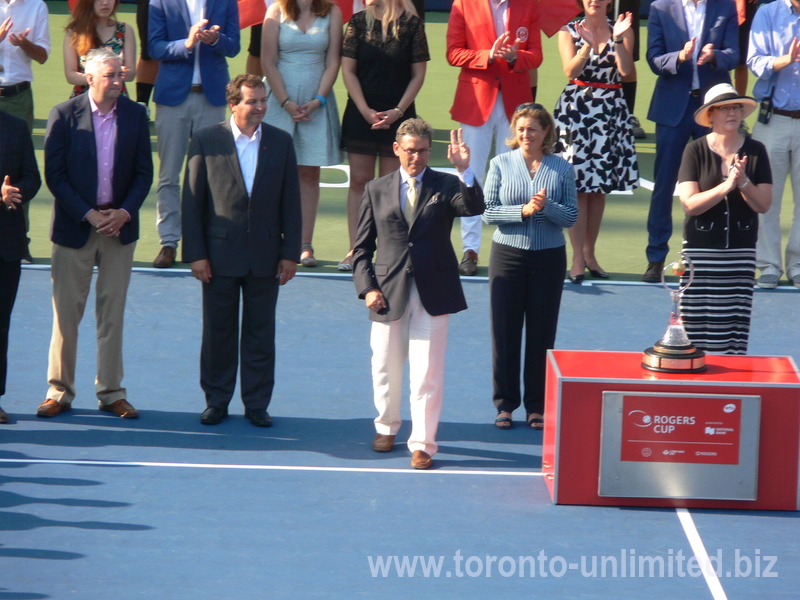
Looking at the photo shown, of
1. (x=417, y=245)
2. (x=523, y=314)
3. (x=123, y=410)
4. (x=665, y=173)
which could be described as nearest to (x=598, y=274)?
(x=665, y=173)

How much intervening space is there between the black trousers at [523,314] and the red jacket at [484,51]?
3236 mm

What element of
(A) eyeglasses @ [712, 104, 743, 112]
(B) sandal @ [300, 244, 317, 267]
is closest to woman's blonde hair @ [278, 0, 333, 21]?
(B) sandal @ [300, 244, 317, 267]

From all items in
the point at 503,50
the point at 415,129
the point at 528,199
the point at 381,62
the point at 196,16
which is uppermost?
the point at 196,16

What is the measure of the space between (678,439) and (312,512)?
6.62ft

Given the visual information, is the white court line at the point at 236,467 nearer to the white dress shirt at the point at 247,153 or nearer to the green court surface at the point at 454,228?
the white dress shirt at the point at 247,153

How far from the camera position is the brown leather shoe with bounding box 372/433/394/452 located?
7234mm

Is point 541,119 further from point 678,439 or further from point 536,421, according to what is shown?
point 678,439

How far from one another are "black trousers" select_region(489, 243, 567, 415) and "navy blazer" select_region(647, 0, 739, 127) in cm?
343

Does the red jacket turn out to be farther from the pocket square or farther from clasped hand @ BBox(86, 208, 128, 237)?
clasped hand @ BBox(86, 208, 128, 237)

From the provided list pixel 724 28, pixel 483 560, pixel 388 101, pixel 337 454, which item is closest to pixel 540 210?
pixel 337 454

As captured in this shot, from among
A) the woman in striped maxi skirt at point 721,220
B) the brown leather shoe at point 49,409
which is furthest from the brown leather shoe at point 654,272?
the brown leather shoe at point 49,409

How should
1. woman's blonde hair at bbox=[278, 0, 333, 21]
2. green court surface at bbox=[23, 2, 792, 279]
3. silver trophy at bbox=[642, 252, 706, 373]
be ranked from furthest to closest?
green court surface at bbox=[23, 2, 792, 279] < woman's blonde hair at bbox=[278, 0, 333, 21] < silver trophy at bbox=[642, 252, 706, 373]

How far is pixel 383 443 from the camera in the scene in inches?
285

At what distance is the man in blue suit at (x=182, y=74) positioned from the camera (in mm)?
10367
